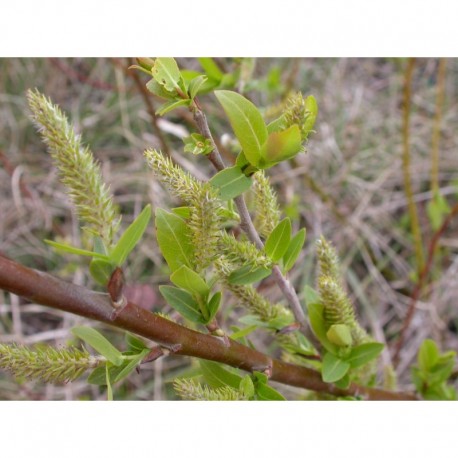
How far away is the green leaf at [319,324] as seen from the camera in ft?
2.77

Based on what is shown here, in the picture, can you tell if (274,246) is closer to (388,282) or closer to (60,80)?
(388,282)

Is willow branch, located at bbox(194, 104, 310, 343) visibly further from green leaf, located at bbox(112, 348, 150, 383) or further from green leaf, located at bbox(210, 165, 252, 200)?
green leaf, located at bbox(112, 348, 150, 383)

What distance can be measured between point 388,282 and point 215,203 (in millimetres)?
1803

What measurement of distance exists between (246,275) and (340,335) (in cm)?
23

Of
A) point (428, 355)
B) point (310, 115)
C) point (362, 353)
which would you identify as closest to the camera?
point (310, 115)

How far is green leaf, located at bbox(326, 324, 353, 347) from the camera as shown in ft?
2.67

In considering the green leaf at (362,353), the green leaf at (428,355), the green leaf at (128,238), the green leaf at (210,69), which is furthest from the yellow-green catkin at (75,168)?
the green leaf at (428,355)

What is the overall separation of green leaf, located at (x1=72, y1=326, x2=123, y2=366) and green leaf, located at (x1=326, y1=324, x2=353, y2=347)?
1.12ft

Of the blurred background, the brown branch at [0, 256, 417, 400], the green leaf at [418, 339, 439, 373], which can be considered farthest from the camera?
the blurred background

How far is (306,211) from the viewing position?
7.61 ft

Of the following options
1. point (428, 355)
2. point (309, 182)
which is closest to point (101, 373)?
point (428, 355)

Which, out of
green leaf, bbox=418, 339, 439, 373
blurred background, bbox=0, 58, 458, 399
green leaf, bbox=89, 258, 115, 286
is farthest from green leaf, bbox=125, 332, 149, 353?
blurred background, bbox=0, 58, 458, 399

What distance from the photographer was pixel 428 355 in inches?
45.3

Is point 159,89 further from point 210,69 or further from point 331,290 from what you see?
point 210,69
